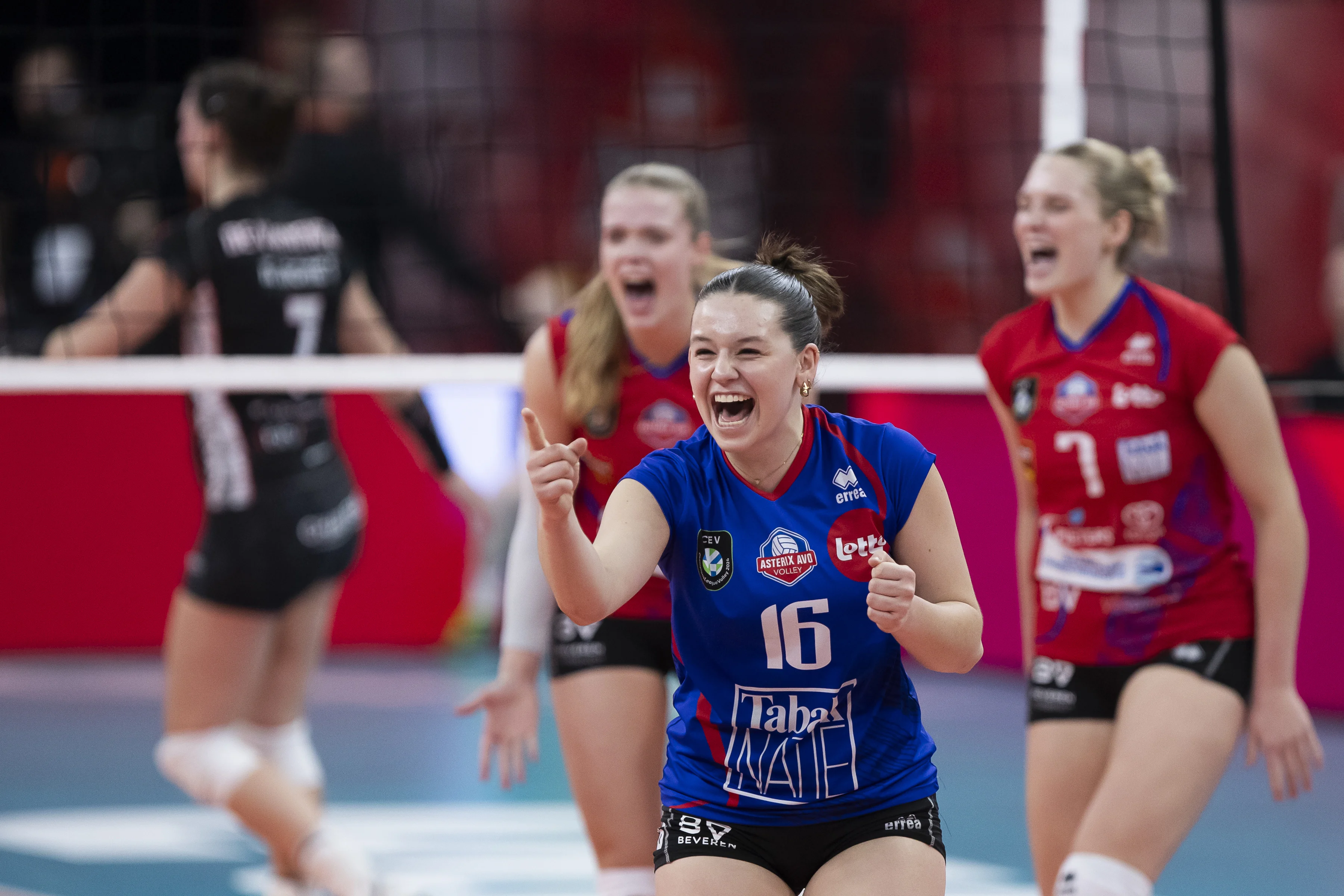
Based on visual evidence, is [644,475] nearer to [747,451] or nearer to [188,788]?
[747,451]

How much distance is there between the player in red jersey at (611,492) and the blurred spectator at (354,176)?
12.2 ft

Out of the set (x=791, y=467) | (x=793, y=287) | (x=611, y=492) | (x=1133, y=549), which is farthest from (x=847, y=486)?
(x=1133, y=549)

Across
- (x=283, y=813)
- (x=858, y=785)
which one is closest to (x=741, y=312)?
(x=858, y=785)

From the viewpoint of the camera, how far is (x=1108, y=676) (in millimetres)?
3668

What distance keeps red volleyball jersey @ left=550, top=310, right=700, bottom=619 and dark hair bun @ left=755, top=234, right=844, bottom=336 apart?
722mm

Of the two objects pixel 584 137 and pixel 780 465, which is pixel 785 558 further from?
pixel 584 137

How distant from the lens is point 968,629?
2.68m

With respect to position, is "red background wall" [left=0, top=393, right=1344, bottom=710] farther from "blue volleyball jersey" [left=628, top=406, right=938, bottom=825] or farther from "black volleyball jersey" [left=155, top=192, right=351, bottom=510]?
"blue volleyball jersey" [left=628, top=406, right=938, bottom=825]

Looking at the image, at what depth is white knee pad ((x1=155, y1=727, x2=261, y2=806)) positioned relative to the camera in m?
4.62

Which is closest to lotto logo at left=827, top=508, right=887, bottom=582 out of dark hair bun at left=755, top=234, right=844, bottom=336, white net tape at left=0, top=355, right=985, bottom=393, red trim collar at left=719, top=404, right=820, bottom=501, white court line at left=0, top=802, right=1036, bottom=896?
red trim collar at left=719, top=404, right=820, bottom=501

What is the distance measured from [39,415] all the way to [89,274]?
101 cm

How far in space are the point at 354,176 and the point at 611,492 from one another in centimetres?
510

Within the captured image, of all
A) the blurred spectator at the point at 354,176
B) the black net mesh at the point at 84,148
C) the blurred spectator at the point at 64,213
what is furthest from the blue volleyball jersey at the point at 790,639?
the blurred spectator at the point at 64,213

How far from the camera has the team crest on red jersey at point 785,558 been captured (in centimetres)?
271
